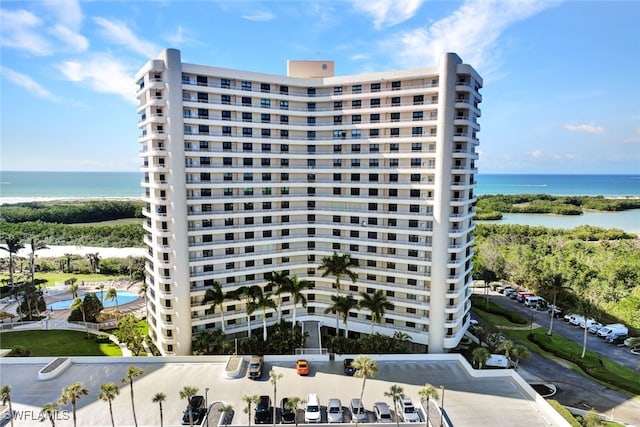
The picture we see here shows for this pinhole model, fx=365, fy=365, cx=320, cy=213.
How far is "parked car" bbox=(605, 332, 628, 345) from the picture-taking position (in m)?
56.7

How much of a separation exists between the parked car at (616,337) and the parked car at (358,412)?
158ft

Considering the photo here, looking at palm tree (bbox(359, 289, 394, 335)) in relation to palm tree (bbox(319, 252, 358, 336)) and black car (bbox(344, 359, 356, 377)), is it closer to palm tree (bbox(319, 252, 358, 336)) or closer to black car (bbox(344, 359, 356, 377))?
palm tree (bbox(319, 252, 358, 336))

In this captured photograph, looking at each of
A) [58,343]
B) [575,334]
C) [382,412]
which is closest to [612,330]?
[575,334]

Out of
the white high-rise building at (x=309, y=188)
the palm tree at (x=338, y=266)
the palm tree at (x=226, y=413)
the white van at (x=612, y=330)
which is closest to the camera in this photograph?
the palm tree at (x=226, y=413)

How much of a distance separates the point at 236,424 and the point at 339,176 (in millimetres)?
32458

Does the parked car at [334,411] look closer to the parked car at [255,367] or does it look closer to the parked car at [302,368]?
the parked car at [302,368]

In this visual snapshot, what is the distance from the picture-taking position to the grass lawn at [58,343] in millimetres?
46562

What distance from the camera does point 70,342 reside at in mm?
49250

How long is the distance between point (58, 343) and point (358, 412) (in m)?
42.3

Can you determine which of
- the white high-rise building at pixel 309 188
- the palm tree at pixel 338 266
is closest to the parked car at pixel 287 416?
the palm tree at pixel 338 266

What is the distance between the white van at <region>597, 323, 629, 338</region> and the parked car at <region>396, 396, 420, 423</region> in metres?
44.9

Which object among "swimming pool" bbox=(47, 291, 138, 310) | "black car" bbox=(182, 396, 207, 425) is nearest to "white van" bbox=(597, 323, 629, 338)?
"black car" bbox=(182, 396, 207, 425)

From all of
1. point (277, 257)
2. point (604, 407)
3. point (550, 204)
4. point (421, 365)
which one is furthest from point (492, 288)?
point (550, 204)

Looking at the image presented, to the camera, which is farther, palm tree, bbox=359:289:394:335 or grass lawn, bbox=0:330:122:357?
grass lawn, bbox=0:330:122:357
